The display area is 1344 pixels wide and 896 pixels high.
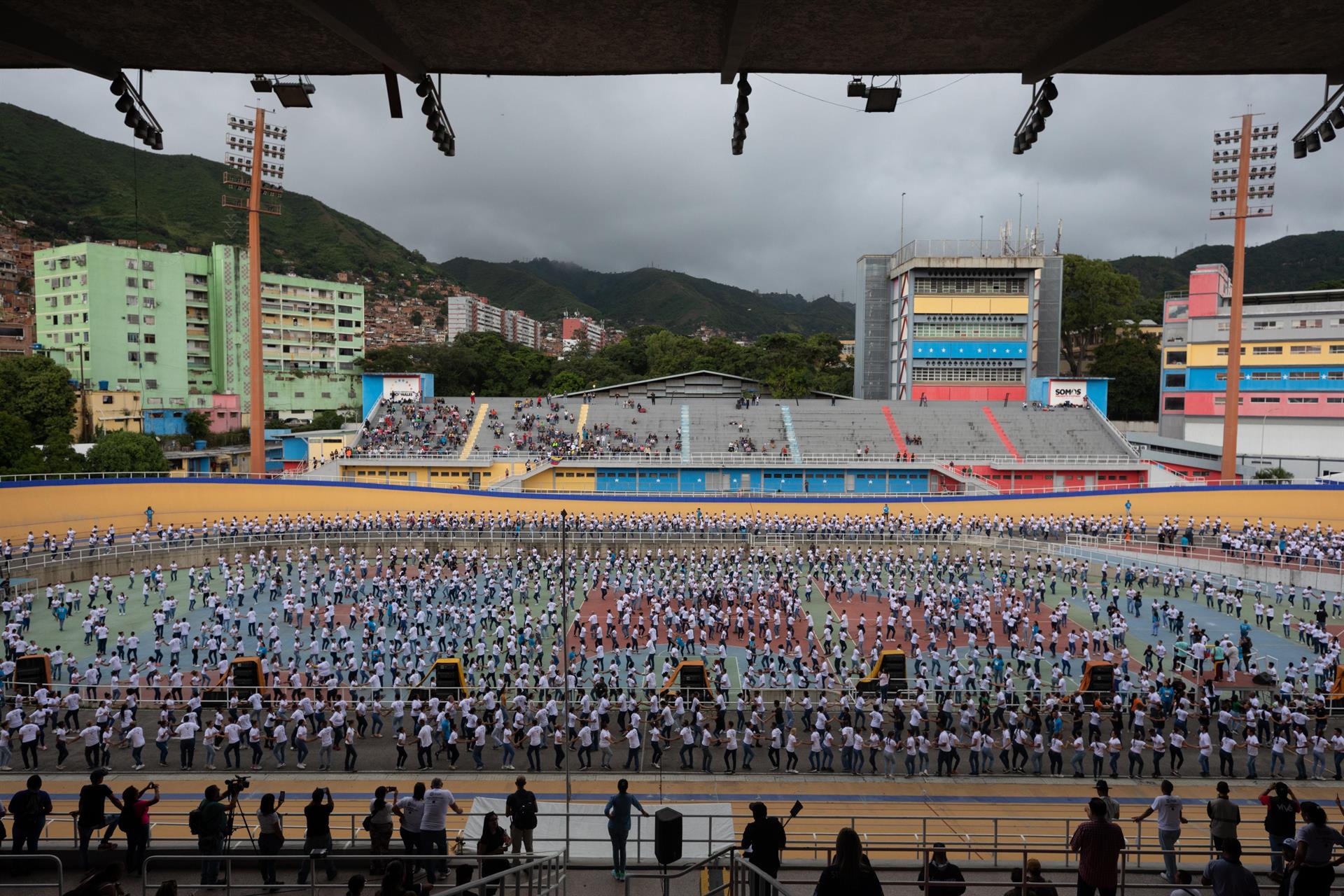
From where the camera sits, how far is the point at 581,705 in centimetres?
1348

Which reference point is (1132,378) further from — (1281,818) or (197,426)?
(197,426)

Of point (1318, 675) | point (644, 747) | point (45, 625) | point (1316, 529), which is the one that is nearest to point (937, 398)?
point (1316, 529)

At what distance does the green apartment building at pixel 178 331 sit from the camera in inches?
2232

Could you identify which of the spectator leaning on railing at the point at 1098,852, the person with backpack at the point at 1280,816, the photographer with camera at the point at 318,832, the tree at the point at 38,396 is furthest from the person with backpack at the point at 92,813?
the tree at the point at 38,396

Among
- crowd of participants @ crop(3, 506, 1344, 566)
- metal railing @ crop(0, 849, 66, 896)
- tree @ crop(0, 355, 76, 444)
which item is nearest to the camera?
metal railing @ crop(0, 849, 66, 896)

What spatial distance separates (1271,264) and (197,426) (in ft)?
443

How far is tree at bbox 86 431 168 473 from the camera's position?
38.4 metres

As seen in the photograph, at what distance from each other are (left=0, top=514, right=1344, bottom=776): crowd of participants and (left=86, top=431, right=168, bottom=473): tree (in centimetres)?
1549

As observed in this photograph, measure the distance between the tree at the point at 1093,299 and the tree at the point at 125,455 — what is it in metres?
67.4

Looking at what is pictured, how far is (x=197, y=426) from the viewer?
2131 inches

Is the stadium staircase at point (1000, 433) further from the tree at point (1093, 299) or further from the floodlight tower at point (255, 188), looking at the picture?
the floodlight tower at point (255, 188)

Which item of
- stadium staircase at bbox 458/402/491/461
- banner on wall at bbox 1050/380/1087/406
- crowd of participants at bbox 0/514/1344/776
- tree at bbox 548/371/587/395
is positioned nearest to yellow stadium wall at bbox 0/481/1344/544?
crowd of participants at bbox 0/514/1344/776

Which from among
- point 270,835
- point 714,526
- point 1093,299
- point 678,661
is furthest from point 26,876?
point 1093,299

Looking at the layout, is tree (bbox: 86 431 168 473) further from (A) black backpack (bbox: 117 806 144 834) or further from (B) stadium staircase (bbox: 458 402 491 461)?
(A) black backpack (bbox: 117 806 144 834)
